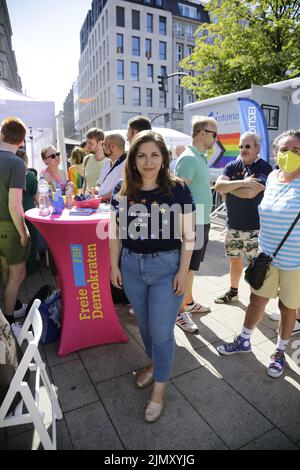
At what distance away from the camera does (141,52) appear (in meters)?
37.2

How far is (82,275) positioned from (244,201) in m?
1.70

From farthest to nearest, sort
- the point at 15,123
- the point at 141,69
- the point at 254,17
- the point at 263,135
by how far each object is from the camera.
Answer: the point at 141,69 → the point at 254,17 → the point at 263,135 → the point at 15,123

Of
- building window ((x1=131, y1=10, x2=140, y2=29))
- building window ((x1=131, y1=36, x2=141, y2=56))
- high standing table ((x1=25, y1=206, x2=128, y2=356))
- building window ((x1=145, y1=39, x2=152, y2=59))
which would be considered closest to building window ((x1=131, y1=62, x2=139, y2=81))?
building window ((x1=131, y1=36, x2=141, y2=56))

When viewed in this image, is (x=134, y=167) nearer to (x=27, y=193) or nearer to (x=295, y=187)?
(x=295, y=187)

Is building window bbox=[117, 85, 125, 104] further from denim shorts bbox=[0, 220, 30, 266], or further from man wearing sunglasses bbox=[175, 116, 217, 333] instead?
denim shorts bbox=[0, 220, 30, 266]

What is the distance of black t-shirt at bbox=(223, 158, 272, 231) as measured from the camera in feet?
9.50

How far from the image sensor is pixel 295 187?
201 cm

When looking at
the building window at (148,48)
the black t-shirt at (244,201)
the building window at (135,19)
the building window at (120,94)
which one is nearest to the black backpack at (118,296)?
the black t-shirt at (244,201)

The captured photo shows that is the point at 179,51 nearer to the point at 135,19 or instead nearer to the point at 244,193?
the point at 135,19

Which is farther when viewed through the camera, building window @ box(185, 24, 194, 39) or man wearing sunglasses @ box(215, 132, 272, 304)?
building window @ box(185, 24, 194, 39)

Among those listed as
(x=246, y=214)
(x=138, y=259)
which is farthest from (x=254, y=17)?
(x=138, y=259)

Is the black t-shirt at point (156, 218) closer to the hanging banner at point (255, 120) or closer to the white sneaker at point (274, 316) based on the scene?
the white sneaker at point (274, 316)

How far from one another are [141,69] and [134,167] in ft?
134

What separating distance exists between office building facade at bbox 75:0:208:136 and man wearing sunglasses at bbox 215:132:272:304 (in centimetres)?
3623
